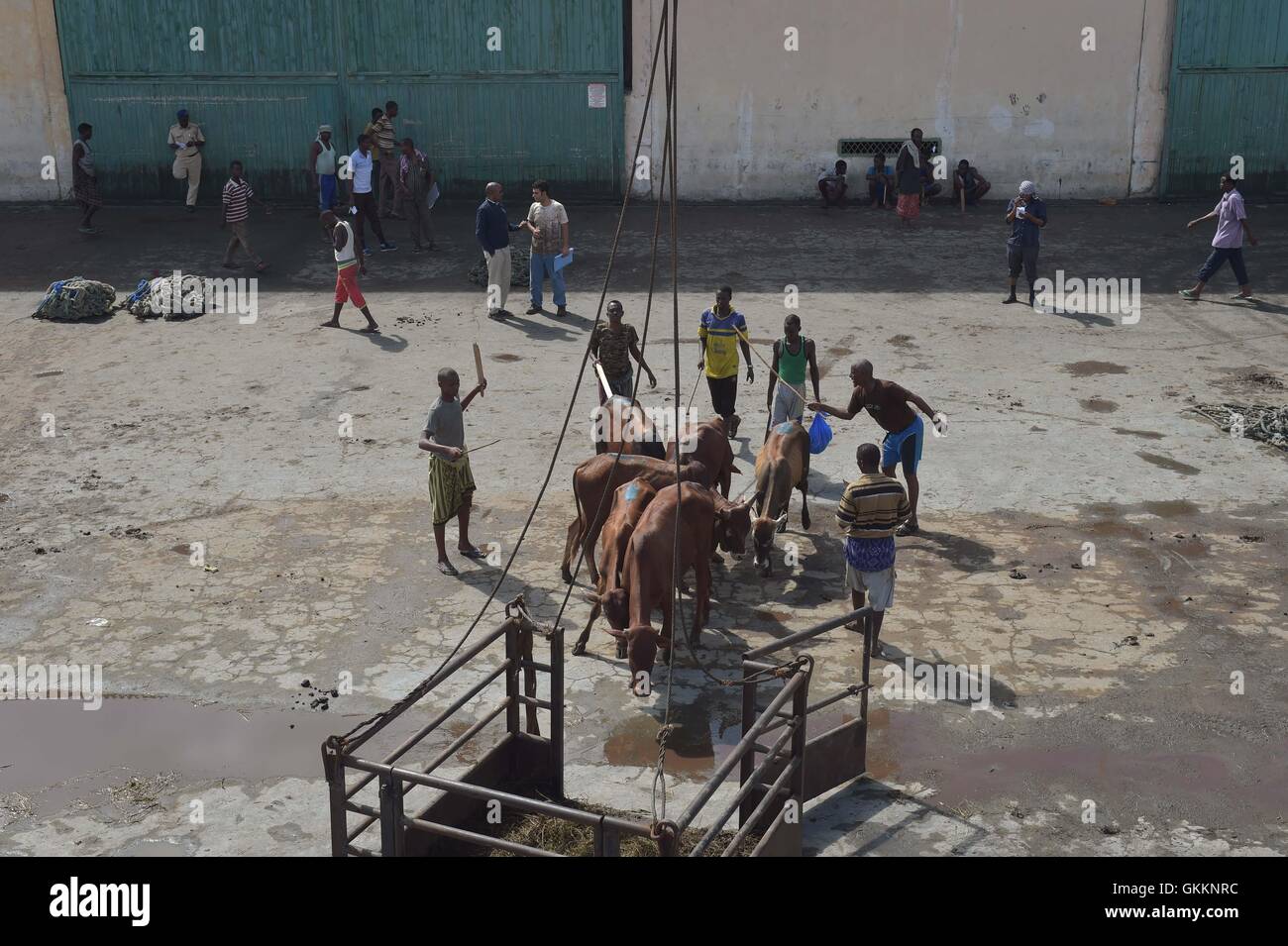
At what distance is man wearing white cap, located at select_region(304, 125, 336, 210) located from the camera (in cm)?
2202

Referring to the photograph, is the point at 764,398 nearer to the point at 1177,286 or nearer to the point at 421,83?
the point at 1177,286

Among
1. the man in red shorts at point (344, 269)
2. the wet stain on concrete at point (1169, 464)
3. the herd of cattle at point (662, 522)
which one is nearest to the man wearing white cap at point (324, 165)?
the man in red shorts at point (344, 269)

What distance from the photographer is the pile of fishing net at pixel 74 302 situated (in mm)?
18188

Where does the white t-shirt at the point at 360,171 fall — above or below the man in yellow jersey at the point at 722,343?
above

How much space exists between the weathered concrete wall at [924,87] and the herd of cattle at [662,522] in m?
13.1

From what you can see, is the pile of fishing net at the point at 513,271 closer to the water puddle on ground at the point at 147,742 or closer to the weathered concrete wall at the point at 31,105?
the weathered concrete wall at the point at 31,105

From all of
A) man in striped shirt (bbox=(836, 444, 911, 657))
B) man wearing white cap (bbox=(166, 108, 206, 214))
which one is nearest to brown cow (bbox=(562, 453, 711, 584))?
man in striped shirt (bbox=(836, 444, 911, 657))

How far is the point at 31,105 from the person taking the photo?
23.6 metres

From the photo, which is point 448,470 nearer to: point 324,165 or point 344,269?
point 344,269

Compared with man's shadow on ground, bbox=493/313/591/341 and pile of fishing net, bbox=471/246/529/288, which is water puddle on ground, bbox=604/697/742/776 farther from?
pile of fishing net, bbox=471/246/529/288

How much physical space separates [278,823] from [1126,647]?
608cm

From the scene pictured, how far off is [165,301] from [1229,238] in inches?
566

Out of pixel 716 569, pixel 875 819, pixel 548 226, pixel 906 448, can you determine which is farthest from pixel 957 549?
pixel 548 226

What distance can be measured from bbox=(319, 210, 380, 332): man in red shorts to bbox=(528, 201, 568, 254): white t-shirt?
7.77ft
